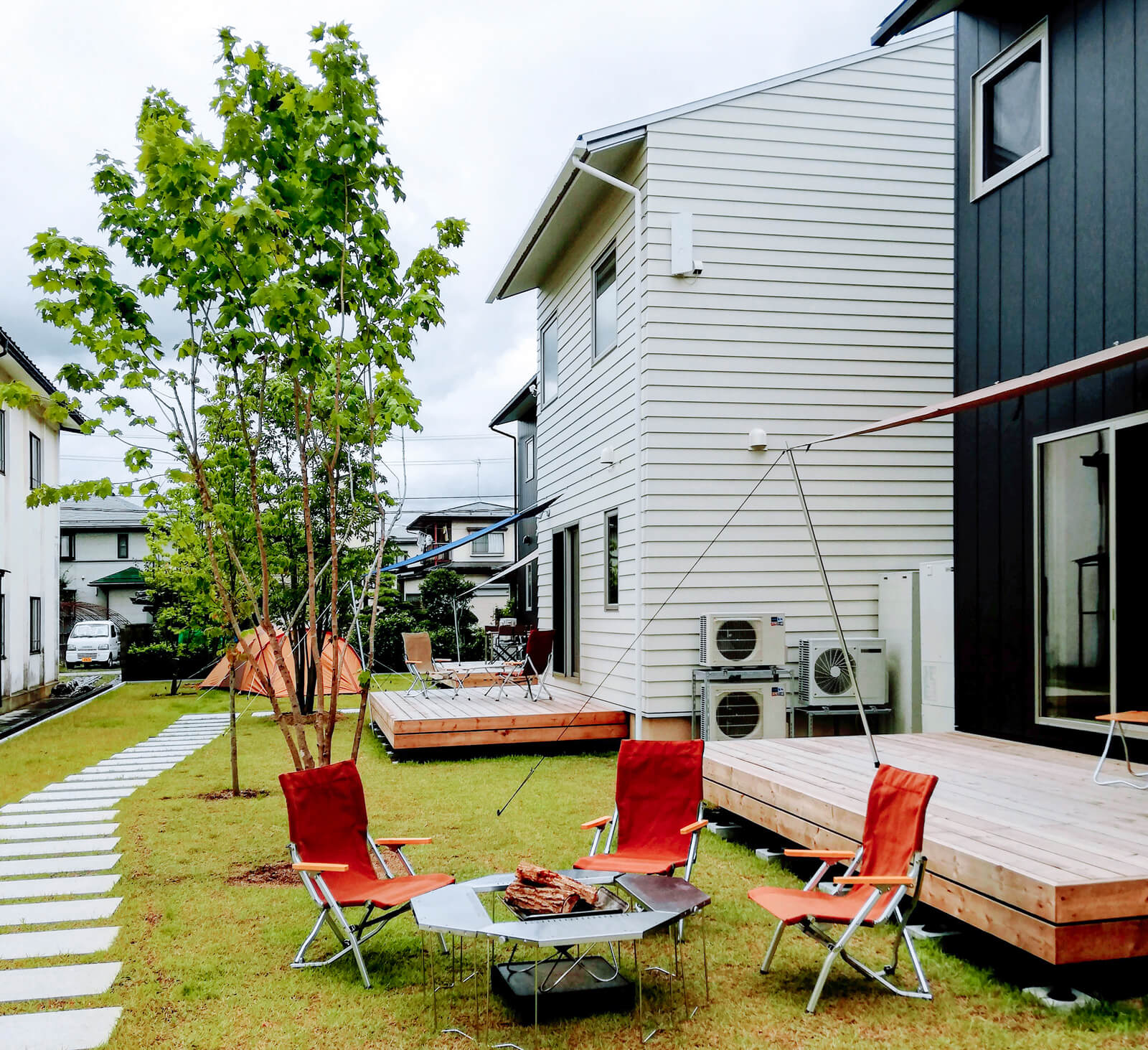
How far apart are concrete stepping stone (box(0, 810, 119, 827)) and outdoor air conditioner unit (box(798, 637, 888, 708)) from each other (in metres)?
5.69

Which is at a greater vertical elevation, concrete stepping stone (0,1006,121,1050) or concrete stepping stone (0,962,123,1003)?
concrete stepping stone (0,1006,121,1050)

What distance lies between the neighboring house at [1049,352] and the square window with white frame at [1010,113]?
13mm

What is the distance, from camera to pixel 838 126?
9625 millimetres

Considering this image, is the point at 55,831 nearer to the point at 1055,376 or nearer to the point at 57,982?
the point at 57,982

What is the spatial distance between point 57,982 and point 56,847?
8.58 ft

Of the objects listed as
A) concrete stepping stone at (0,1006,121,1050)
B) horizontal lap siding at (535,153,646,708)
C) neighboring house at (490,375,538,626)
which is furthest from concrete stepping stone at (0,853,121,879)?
neighboring house at (490,375,538,626)

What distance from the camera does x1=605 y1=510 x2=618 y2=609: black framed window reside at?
10.1 meters

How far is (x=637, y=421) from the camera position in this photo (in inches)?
363

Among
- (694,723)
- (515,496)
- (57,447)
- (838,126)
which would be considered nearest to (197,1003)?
(694,723)

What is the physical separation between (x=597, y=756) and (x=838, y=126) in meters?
6.37

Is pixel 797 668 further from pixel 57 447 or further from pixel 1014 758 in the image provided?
pixel 57 447

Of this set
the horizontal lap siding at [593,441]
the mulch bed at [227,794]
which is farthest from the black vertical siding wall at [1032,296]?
the mulch bed at [227,794]

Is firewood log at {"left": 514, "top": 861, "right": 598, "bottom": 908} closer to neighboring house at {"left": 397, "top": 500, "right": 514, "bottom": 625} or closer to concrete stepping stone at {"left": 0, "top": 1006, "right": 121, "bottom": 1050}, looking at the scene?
concrete stepping stone at {"left": 0, "top": 1006, "right": 121, "bottom": 1050}

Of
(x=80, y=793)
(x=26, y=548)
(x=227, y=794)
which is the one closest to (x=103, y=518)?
(x=26, y=548)
